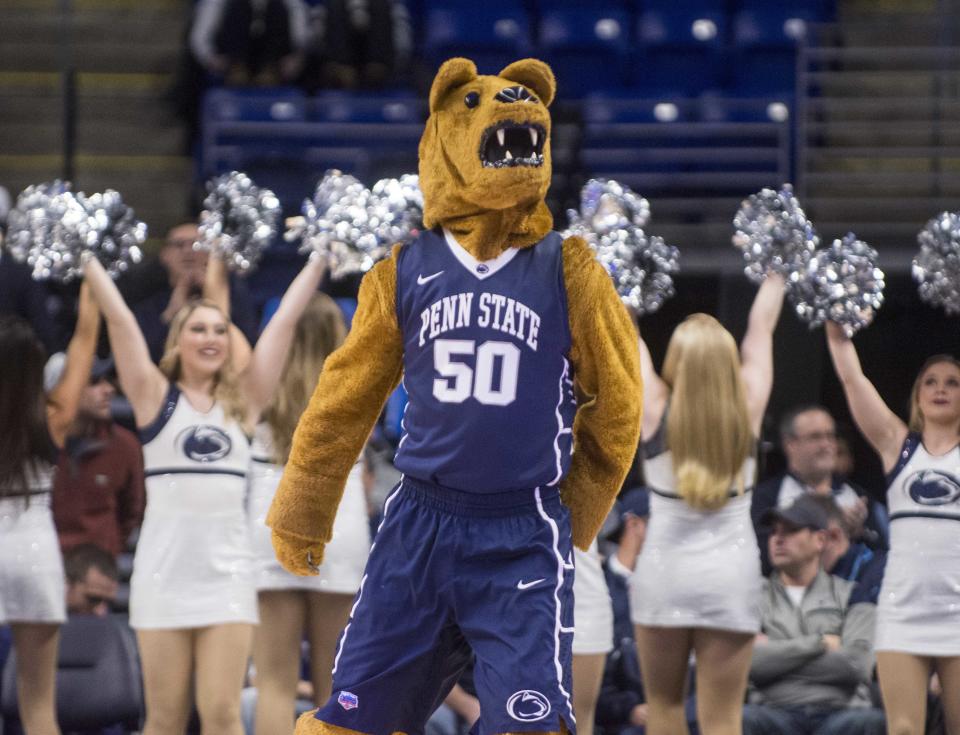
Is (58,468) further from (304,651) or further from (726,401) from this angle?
(726,401)

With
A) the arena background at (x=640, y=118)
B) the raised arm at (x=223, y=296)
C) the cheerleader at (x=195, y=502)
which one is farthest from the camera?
the arena background at (x=640, y=118)

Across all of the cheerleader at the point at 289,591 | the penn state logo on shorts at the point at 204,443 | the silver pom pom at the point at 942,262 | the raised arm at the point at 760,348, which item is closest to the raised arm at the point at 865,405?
the raised arm at the point at 760,348

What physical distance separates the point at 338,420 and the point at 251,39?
462 centimetres

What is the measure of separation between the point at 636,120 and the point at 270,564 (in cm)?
391

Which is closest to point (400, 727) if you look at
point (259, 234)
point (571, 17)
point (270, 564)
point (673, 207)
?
point (270, 564)

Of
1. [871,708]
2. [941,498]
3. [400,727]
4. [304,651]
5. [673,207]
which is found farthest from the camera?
[673,207]

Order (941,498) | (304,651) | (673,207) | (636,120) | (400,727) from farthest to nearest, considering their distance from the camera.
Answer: (636,120) < (673,207) < (304,651) < (941,498) < (400,727)

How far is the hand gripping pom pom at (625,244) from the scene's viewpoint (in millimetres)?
4562

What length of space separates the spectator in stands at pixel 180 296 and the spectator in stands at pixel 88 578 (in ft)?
2.28

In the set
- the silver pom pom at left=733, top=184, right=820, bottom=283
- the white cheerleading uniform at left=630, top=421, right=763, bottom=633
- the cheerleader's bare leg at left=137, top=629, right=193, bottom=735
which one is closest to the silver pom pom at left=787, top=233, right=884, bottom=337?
the silver pom pom at left=733, top=184, right=820, bottom=283

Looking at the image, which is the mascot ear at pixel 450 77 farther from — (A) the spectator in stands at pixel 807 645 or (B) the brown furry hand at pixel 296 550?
(A) the spectator in stands at pixel 807 645

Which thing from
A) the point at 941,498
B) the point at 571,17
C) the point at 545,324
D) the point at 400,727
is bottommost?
the point at 400,727

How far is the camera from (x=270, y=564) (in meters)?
4.76

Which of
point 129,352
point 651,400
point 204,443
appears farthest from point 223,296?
point 651,400
